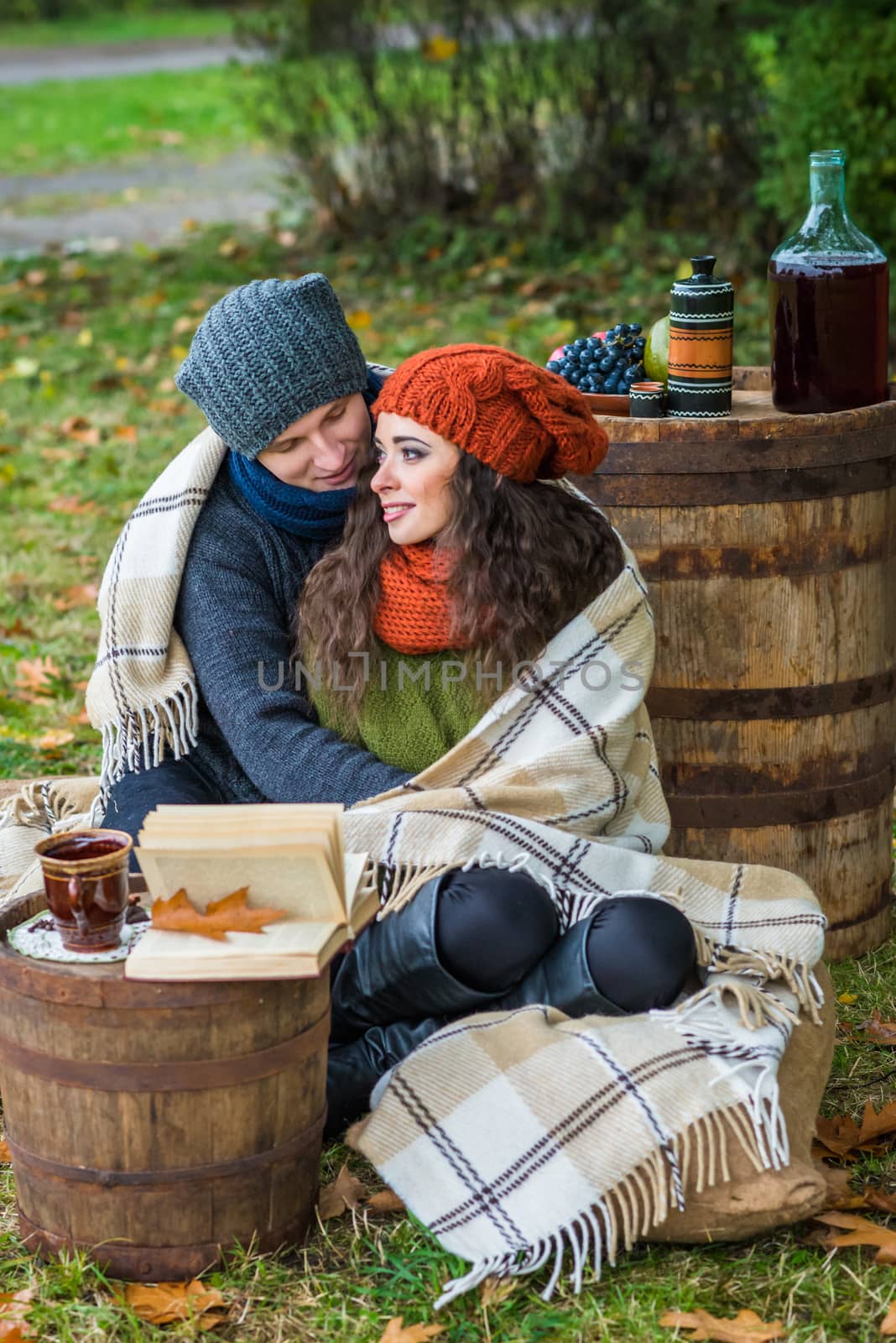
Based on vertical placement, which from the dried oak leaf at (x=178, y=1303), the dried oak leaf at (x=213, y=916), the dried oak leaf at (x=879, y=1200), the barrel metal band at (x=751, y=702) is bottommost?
the dried oak leaf at (x=879, y=1200)

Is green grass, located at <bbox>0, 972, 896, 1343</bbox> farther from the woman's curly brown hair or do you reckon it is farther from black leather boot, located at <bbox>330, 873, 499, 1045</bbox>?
the woman's curly brown hair

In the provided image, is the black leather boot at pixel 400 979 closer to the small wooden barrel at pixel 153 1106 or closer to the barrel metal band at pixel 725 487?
the small wooden barrel at pixel 153 1106

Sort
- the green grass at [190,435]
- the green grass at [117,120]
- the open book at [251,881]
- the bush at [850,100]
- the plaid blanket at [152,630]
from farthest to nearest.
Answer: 1. the green grass at [117,120]
2. the bush at [850,100]
3. the plaid blanket at [152,630]
4. the green grass at [190,435]
5. the open book at [251,881]

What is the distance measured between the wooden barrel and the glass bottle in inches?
4.1

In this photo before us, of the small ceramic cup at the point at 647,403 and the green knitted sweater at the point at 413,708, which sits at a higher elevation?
the small ceramic cup at the point at 647,403

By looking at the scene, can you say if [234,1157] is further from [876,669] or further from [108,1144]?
[876,669]

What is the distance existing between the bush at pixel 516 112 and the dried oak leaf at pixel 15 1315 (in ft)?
25.7

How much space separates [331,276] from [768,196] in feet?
10.2

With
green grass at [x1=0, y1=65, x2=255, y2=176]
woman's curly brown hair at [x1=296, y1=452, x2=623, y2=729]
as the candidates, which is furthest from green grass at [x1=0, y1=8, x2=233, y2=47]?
woman's curly brown hair at [x1=296, y1=452, x2=623, y2=729]

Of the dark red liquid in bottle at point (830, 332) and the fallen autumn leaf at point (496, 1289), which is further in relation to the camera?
the dark red liquid in bottle at point (830, 332)

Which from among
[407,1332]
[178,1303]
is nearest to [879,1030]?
[407,1332]

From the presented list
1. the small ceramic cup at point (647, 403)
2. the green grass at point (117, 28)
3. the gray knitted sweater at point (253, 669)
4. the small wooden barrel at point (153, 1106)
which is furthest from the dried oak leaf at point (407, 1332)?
the green grass at point (117, 28)

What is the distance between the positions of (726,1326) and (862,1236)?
30cm

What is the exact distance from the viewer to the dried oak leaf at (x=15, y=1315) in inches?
89.1
